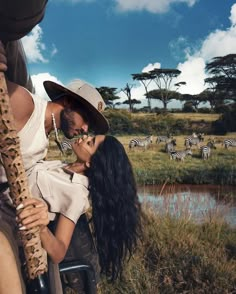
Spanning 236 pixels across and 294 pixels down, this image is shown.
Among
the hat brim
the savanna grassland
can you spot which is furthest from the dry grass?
the hat brim

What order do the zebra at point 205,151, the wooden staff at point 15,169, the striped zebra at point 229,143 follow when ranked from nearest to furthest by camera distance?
the wooden staff at point 15,169, the zebra at point 205,151, the striped zebra at point 229,143

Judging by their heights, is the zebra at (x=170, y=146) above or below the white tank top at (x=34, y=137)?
below

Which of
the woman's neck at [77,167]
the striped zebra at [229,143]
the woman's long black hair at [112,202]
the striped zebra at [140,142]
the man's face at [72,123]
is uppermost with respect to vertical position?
the man's face at [72,123]

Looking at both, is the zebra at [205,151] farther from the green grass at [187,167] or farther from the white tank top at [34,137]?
the white tank top at [34,137]

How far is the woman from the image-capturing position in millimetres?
1167

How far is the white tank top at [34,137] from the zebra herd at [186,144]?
19.1 m

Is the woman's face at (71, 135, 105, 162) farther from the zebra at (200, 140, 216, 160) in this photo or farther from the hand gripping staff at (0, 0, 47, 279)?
the zebra at (200, 140, 216, 160)

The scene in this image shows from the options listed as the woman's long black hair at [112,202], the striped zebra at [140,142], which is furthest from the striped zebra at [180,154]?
the woman's long black hair at [112,202]

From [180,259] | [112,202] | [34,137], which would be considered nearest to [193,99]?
[180,259]

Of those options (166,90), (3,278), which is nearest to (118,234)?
(3,278)

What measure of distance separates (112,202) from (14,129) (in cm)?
40

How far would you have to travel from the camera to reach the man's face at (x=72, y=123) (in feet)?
4.03

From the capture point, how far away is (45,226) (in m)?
1.01

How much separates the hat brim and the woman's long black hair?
4 cm
